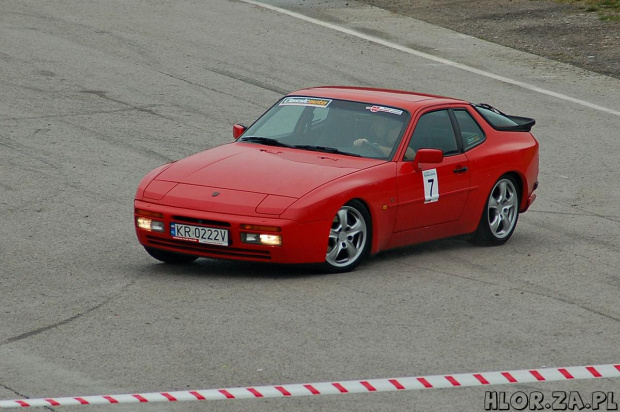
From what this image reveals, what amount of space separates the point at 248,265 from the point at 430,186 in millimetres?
1710

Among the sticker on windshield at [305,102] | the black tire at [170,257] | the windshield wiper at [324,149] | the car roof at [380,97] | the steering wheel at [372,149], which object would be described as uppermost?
the car roof at [380,97]

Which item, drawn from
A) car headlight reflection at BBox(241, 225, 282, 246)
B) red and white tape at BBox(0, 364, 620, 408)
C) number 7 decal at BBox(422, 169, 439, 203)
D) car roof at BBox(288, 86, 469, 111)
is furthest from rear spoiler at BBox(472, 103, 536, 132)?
red and white tape at BBox(0, 364, 620, 408)

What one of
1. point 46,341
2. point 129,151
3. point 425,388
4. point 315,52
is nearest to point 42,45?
point 315,52

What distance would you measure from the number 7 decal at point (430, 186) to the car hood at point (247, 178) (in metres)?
0.49

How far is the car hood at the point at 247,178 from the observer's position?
945 centimetres

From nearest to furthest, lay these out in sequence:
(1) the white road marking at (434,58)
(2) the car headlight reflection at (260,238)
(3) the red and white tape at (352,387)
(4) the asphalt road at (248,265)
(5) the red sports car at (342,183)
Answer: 1. (3) the red and white tape at (352,387)
2. (4) the asphalt road at (248,265)
3. (2) the car headlight reflection at (260,238)
4. (5) the red sports car at (342,183)
5. (1) the white road marking at (434,58)

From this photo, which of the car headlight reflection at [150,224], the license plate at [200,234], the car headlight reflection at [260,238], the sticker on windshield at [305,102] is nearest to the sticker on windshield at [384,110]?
the sticker on windshield at [305,102]

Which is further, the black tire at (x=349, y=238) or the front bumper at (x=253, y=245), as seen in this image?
the black tire at (x=349, y=238)

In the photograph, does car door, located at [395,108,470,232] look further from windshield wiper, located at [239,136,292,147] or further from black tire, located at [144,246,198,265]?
black tire, located at [144,246,198,265]

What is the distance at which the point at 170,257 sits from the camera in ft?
33.1

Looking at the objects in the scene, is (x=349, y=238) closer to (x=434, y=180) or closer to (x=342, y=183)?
(x=342, y=183)

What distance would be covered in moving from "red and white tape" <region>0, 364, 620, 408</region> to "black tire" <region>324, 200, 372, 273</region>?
8.76 ft

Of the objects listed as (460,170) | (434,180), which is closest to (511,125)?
(460,170)

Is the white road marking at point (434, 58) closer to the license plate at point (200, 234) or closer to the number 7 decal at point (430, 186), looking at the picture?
the number 7 decal at point (430, 186)
